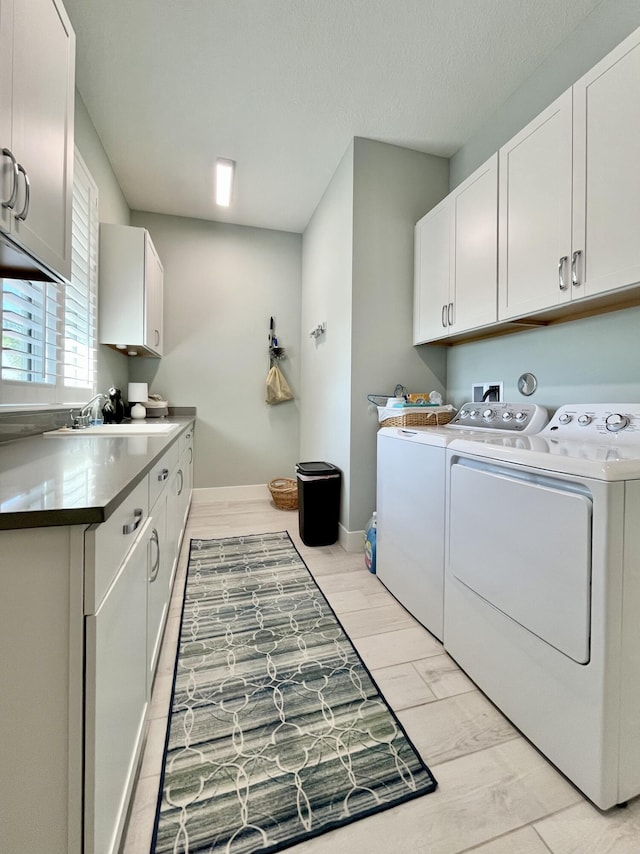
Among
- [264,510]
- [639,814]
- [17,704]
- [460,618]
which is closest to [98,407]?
[264,510]

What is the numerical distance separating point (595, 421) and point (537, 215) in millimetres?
A: 938

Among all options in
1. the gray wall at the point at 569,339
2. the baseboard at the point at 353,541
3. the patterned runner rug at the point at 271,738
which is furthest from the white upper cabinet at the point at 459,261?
the patterned runner rug at the point at 271,738

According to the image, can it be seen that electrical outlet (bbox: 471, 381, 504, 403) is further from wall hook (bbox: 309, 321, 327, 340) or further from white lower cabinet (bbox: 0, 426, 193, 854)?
white lower cabinet (bbox: 0, 426, 193, 854)

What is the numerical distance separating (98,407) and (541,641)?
2.75m

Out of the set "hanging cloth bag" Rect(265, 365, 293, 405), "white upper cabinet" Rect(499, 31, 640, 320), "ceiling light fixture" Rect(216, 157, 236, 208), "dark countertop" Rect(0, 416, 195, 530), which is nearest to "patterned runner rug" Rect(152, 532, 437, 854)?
"dark countertop" Rect(0, 416, 195, 530)

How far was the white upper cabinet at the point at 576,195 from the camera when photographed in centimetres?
123

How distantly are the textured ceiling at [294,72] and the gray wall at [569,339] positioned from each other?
98 mm

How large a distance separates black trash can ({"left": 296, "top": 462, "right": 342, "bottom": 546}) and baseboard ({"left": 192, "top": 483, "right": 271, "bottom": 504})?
127cm

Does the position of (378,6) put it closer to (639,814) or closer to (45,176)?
(45,176)

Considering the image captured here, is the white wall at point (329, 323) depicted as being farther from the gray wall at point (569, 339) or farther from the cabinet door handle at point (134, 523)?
the cabinet door handle at point (134, 523)

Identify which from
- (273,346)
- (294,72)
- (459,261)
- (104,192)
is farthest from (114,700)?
→ (273,346)

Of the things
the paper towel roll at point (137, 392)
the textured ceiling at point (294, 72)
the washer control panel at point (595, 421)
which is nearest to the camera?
the washer control panel at point (595, 421)

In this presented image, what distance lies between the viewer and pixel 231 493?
3.80m

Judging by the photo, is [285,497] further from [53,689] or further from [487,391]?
[53,689]
